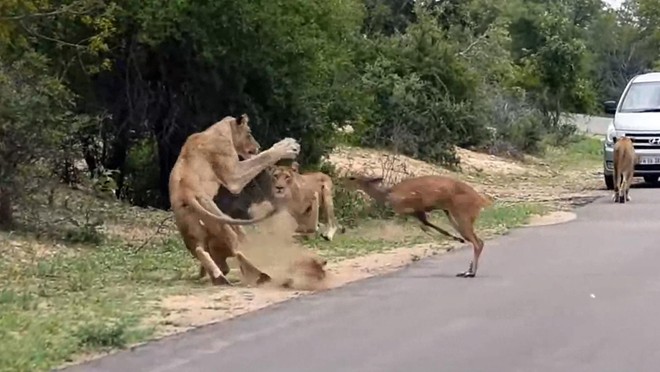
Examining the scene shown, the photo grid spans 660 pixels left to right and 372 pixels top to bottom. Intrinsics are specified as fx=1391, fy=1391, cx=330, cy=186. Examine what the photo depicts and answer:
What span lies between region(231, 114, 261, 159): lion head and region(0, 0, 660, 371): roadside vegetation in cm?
140

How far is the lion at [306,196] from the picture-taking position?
18062 mm

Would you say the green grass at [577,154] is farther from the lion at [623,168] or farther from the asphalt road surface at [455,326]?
the asphalt road surface at [455,326]

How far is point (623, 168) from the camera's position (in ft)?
81.0

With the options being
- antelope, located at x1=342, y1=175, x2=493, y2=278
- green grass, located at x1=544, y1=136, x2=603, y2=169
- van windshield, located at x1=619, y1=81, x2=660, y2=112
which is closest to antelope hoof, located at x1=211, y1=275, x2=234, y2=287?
antelope, located at x1=342, y1=175, x2=493, y2=278

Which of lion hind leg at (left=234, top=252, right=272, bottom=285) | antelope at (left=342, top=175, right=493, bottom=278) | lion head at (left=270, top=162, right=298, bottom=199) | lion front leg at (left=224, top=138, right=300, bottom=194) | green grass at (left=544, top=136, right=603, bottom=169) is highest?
lion front leg at (left=224, top=138, right=300, bottom=194)

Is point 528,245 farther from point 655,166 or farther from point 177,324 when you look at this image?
point 655,166

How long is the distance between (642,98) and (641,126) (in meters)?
1.51

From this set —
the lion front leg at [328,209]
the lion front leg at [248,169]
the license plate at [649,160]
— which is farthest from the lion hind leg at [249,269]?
the license plate at [649,160]

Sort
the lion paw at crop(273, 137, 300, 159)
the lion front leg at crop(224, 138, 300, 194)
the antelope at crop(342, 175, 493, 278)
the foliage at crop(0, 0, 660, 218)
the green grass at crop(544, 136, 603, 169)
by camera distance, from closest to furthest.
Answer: the lion front leg at crop(224, 138, 300, 194) < the lion paw at crop(273, 137, 300, 159) < the antelope at crop(342, 175, 493, 278) < the foliage at crop(0, 0, 660, 218) < the green grass at crop(544, 136, 603, 169)

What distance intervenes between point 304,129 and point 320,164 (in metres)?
2.38

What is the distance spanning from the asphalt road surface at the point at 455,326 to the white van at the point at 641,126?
39.8ft

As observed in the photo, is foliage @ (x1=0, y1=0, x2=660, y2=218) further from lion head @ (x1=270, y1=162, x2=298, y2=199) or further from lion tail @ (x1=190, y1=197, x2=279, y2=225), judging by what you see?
lion tail @ (x1=190, y1=197, x2=279, y2=225)

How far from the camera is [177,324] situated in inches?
430

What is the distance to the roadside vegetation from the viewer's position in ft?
41.0
